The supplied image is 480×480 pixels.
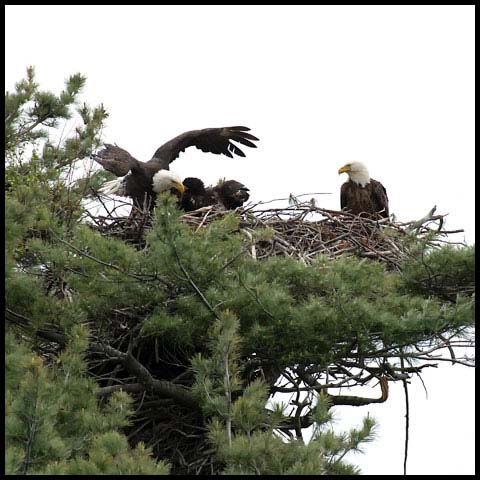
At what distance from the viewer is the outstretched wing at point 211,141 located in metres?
11.4

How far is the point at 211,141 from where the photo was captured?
1184cm

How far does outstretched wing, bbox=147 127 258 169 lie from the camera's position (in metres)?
11.4

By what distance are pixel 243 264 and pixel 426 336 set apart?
45.9 inches

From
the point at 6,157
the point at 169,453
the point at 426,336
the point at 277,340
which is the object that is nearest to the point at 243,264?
the point at 277,340

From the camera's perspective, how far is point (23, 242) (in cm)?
776

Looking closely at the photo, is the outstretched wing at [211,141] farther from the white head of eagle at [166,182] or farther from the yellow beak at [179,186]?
the yellow beak at [179,186]

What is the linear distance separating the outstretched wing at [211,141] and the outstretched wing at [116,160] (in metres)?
0.64

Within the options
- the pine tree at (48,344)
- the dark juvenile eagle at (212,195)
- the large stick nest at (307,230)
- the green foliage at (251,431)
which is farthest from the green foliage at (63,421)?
the dark juvenile eagle at (212,195)

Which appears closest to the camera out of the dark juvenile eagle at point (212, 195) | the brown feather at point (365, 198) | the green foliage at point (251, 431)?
the green foliage at point (251, 431)

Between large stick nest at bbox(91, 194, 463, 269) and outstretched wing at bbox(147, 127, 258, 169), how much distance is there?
2.08m

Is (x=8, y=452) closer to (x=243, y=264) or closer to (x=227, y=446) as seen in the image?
(x=227, y=446)

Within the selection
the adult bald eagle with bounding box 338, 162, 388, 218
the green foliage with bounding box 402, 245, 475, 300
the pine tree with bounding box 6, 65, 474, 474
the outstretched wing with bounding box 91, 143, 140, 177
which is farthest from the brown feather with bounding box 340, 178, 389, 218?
the green foliage with bounding box 402, 245, 475, 300

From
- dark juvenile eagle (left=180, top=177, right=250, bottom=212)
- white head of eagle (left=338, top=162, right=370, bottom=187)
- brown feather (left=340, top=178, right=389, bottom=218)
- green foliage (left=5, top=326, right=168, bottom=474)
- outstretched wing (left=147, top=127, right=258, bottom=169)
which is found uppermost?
outstretched wing (left=147, top=127, right=258, bottom=169)

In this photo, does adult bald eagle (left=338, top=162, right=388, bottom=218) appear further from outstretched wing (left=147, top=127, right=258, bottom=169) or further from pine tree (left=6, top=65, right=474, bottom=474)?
pine tree (left=6, top=65, right=474, bottom=474)
